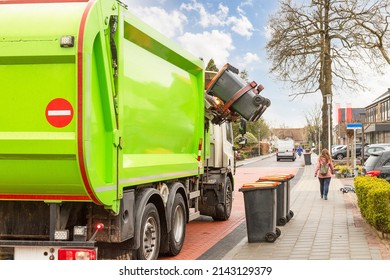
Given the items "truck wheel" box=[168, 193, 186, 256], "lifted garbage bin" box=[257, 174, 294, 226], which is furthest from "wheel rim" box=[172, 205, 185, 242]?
"lifted garbage bin" box=[257, 174, 294, 226]

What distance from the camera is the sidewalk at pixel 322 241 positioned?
28.0 ft

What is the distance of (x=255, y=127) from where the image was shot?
79.2 metres

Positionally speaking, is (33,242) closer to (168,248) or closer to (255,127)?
(168,248)

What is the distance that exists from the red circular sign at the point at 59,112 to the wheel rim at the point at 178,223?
3.71m

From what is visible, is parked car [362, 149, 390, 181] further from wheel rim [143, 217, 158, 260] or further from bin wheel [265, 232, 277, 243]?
wheel rim [143, 217, 158, 260]

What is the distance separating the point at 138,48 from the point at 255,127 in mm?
72562

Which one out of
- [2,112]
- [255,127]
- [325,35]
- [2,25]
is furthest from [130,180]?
[255,127]

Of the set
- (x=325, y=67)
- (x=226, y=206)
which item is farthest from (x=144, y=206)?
(x=325, y=67)

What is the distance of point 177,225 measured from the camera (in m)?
9.03

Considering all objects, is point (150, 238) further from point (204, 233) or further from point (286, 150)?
point (286, 150)

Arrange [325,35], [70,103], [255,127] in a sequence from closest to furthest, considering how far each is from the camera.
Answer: [70,103] < [325,35] < [255,127]

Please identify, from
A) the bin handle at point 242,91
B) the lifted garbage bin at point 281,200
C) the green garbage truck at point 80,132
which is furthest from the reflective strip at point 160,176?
the lifted garbage bin at point 281,200

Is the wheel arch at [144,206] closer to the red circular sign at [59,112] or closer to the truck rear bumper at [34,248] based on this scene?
the truck rear bumper at [34,248]

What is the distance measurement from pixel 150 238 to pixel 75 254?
5.80ft
